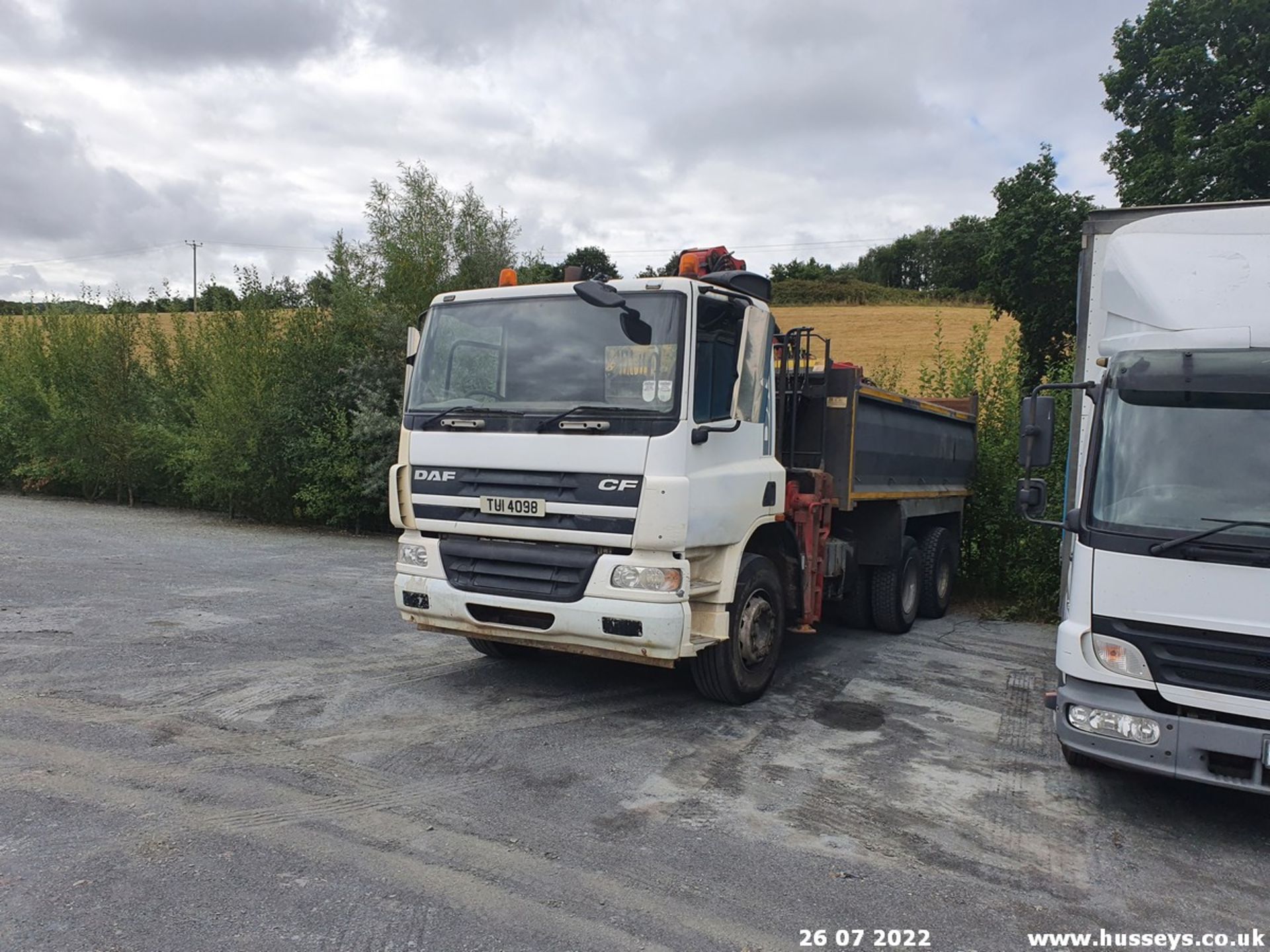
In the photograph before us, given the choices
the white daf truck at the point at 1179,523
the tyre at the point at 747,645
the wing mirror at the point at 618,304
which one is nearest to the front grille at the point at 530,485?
the wing mirror at the point at 618,304

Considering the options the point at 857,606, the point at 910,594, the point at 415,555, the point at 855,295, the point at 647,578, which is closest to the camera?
the point at 647,578

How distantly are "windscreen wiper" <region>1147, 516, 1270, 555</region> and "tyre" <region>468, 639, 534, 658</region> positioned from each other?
4.24 m

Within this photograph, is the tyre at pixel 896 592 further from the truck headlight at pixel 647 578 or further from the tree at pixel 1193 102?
the tree at pixel 1193 102

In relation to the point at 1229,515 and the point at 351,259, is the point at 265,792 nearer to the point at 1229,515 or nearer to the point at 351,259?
the point at 1229,515

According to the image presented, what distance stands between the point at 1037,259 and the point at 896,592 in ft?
41.3

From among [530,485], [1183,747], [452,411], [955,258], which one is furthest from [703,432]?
[955,258]

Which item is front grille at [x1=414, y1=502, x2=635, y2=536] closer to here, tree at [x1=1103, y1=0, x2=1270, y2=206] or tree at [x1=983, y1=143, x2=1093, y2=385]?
tree at [x1=983, y1=143, x2=1093, y2=385]

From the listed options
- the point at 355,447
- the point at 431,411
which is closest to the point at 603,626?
the point at 431,411

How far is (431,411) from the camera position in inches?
235

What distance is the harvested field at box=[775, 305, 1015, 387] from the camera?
30.8 m

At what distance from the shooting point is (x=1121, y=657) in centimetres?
433

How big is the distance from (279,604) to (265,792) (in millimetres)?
4885

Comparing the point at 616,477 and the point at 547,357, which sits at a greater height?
the point at 547,357

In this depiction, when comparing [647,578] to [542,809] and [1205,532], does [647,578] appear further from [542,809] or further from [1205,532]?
[1205,532]
